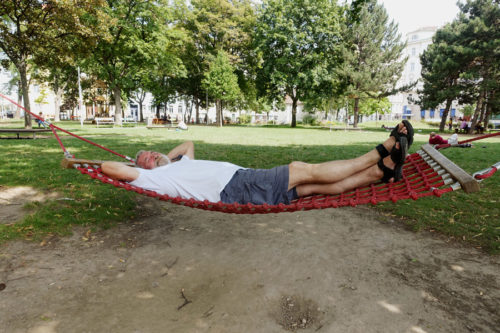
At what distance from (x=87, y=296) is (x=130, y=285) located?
316 mm

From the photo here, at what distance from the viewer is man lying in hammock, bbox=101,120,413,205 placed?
9.15ft

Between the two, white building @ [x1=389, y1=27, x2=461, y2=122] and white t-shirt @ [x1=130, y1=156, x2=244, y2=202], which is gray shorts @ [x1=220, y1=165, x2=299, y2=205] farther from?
white building @ [x1=389, y1=27, x2=461, y2=122]

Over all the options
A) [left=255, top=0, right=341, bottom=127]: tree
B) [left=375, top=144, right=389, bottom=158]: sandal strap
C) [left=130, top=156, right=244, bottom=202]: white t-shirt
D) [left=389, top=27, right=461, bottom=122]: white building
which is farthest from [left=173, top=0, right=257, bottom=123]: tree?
[left=389, top=27, right=461, bottom=122]: white building

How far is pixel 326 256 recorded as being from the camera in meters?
3.05

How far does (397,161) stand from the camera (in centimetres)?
278

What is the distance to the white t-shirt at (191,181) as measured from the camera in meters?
2.96

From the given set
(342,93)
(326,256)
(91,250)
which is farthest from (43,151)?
(342,93)

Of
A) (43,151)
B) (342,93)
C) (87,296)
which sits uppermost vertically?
(342,93)

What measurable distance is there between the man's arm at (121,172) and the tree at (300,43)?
26081 mm

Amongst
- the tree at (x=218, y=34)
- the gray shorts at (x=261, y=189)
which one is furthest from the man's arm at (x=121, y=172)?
the tree at (x=218, y=34)

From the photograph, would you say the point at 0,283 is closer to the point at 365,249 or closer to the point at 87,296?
the point at 87,296

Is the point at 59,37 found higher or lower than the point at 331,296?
higher

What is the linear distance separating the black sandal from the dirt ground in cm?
82

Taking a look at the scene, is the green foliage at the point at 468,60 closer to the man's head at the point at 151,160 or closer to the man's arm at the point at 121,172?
the man's head at the point at 151,160
